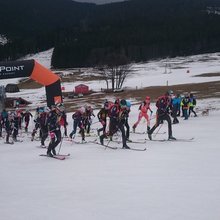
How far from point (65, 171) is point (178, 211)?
16.3 ft

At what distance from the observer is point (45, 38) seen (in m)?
175

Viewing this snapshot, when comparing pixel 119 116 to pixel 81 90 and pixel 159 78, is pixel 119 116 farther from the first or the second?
pixel 159 78

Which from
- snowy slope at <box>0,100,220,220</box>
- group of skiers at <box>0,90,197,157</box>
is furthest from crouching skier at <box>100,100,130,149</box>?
snowy slope at <box>0,100,220,220</box>

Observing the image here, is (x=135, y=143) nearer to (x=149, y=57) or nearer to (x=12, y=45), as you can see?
(x=149, y=57)

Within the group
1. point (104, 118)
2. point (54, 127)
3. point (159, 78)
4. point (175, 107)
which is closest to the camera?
point (54, 127)

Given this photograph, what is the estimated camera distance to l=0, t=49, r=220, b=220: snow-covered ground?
24.6 ft

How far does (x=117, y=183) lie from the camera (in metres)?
9.56

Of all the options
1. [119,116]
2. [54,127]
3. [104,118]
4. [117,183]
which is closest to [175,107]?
[104,118]

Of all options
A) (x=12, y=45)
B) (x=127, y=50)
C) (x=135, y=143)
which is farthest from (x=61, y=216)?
(x=12, y=45)

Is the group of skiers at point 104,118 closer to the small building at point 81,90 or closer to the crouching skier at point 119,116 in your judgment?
the crouching skier at point 119,116

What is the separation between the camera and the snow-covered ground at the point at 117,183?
7.51 m

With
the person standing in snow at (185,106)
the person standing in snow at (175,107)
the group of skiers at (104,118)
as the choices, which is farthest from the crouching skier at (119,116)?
the person standing in snow at (185,106)

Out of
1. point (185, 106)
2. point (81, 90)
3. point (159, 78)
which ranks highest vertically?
point (159, 78)

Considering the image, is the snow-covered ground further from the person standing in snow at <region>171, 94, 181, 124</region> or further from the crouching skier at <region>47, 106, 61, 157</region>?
the person standing in snow at <region>171, 94, 181, 124</region>
